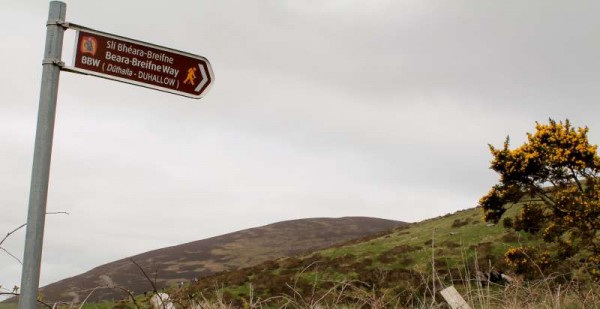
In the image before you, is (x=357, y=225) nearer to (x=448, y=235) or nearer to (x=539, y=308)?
(x=448, y=235)

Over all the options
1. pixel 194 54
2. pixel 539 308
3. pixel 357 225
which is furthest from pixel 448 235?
pixel 357 225

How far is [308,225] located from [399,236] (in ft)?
162

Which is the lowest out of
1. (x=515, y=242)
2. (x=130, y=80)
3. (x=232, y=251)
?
(x=232, y=251)

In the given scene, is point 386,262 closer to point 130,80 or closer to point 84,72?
point 130,80

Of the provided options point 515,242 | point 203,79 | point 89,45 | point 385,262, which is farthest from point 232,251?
point 89,45

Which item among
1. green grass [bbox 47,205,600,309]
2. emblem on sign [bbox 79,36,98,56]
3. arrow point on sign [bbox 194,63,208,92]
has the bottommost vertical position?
green grass [bbox 47,205,600,309]

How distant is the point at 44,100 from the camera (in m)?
3.48

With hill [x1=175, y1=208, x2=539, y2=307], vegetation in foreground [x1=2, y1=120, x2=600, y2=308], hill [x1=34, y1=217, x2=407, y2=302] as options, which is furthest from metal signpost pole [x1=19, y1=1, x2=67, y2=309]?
hill [x1=34, y1=217, x2=407, y2=302]

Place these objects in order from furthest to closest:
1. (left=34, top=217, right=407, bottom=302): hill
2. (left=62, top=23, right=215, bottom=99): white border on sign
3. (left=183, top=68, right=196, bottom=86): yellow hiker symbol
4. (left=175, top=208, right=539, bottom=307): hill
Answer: (left=34, top=217, right=407, bottom=302): hill
(left=175, top=208, right=539, bottom=307): hill
(left=183, top=68, right=196, bottom=86): yellow hiker symbol
(left=62, top=23, right=215, bottom=99): white border on sign

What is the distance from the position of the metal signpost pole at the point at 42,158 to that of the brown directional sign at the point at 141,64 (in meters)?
0.14

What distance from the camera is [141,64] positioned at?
373 cm

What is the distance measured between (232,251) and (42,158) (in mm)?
71303

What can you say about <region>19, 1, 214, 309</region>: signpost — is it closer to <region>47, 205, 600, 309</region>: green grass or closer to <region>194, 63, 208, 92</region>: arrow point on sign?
<region>194, 63, 208, 92</region>: arrow point on sign

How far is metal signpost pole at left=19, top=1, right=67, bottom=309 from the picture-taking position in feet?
10.8
